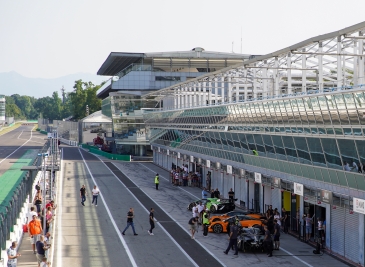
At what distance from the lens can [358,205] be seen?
71.8 ft

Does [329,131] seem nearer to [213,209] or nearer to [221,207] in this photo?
[221,207]

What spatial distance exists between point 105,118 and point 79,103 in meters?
64.7

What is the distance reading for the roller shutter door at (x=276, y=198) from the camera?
31.5 m

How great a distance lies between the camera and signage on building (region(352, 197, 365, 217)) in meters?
21.5

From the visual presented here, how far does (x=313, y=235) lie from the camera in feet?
91.6

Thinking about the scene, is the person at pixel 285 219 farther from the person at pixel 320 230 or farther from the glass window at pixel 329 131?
the glass window at pixel 329 131

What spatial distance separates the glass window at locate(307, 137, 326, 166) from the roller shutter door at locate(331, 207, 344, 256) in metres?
2.02

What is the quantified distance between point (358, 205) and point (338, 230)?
341cm

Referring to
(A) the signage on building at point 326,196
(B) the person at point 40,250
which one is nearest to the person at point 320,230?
(A) the signage on building at point 326,196

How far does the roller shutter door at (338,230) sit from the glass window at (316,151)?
202cm

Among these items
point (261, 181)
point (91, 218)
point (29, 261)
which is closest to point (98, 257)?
point (29, 261)

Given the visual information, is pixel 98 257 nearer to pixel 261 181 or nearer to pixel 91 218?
pixel 91 218

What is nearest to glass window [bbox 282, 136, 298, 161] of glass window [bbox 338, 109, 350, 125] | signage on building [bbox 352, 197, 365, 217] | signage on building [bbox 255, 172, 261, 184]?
signage on building [bbox 255, 172, 261, 184]

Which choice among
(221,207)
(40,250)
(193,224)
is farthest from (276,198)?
(40,250)
